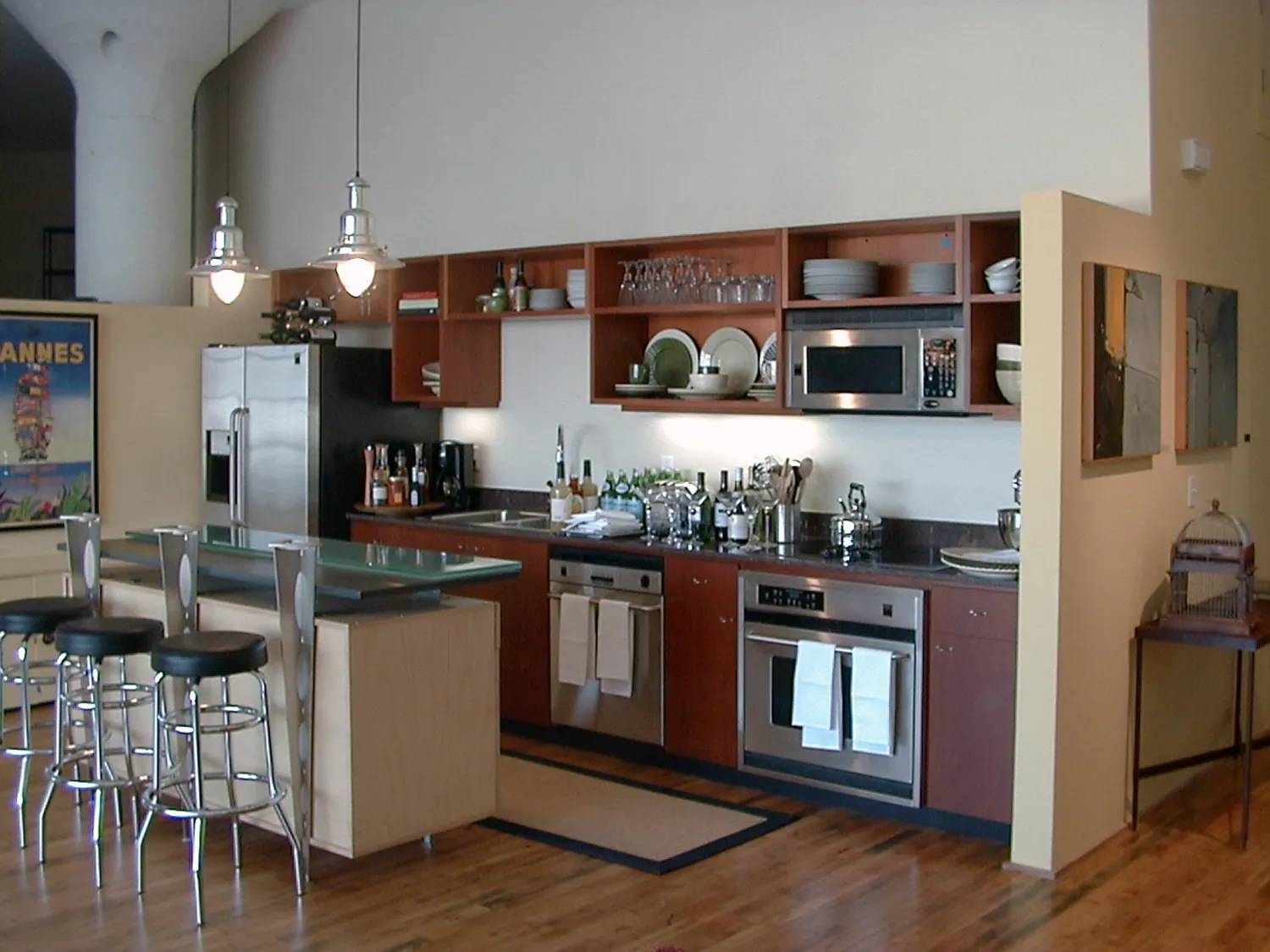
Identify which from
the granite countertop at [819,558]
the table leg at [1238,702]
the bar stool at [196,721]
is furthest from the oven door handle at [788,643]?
the bar stool at [196,721]

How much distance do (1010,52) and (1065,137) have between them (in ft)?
1.25

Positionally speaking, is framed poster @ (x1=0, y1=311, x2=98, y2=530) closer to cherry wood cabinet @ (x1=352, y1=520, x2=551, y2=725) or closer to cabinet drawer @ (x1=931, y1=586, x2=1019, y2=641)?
cherry wood cabinet @ (x1=352, y1=520, x2=551, y2=725)

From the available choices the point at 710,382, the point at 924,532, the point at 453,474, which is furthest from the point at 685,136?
the point at 453,474

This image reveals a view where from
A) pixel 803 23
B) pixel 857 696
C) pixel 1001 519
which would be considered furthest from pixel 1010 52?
pixel 857 696

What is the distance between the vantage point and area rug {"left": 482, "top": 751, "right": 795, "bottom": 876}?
15.1 feet

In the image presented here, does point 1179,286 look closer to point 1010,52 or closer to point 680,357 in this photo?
point 1010,52

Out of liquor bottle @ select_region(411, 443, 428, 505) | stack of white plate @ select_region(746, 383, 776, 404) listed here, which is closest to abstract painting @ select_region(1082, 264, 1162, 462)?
stack of white plate @ select_region(746, 383, 776, 404)

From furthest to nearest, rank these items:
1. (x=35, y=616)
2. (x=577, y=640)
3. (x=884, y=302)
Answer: (x=577, y=640), (x=884, y=302), (x=35, y=616)

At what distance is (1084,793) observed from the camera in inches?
180

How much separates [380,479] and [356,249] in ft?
6.96

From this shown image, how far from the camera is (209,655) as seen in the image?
402cm

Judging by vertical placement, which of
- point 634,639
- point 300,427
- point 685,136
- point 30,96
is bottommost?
point 634,639

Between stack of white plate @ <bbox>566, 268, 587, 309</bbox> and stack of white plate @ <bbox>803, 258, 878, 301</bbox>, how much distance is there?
4.23ft

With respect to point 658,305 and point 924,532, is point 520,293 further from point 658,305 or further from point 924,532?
point 924,532
